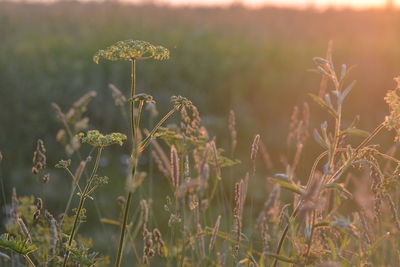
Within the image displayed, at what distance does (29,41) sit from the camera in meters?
9.09

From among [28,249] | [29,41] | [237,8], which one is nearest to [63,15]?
[29,41]

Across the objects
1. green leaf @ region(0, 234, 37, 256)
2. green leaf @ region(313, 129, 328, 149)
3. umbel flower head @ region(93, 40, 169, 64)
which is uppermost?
umbel flower head @ region(93, 40, 169, 64)

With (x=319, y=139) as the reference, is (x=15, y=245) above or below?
below

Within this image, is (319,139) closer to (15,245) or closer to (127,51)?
(127,51)

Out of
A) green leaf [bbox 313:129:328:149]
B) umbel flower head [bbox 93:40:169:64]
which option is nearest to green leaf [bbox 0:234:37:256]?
umbel flower head [bbox 93:40:169:64]

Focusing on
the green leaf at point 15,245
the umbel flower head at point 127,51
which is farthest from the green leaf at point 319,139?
the green leaf at point 15,245

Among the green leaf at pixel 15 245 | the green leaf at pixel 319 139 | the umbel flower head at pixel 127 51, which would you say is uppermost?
the umbel flower head at pixel 127 51

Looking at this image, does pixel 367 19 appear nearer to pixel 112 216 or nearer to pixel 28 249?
pixel 112 216

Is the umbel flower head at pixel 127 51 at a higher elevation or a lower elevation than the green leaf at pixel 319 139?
higher

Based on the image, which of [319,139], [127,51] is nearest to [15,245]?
[127,51]

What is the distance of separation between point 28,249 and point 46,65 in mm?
6424

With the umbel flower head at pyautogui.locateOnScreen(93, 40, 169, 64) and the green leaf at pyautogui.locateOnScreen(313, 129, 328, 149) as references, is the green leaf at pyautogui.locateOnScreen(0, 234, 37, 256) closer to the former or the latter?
the umbel flower head at pyautogui.locateOnScreen(93, 40, 169, 64)

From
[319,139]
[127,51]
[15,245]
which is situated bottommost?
[15,245]

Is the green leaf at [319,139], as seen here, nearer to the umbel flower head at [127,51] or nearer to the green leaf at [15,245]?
the umbel flower head at [127,51]
